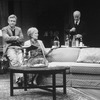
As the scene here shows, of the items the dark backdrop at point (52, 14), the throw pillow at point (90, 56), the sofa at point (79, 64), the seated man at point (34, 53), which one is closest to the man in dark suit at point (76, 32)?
the sofa at point (79, 64)

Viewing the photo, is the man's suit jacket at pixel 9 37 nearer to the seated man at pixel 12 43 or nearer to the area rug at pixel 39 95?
the seated man at pixel 12 43

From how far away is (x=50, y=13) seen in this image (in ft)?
35.0

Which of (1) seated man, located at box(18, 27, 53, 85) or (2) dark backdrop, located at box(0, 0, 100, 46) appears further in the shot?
(2) dark backdrop, located at box(0, 0, 100, 46)

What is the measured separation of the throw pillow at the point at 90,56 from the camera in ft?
19.2

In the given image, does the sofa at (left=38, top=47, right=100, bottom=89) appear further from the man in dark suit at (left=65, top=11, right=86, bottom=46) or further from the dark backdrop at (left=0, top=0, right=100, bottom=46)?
the dark backdrop at (left=0, top=0, right=100, bottom=46)

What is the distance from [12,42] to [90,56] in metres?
1.59

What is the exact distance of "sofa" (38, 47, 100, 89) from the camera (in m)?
5.55

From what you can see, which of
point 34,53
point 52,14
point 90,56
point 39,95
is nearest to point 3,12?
point 52,14

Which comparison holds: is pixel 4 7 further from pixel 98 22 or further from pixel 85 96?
pixel 85 96

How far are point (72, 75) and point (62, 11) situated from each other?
5.21m

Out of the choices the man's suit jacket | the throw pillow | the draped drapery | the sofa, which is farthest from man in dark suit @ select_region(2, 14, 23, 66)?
the draped drapery

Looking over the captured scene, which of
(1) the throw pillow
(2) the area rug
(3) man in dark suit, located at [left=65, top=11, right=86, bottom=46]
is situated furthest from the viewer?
(3) man in dark suit, located at [left=65, top=11, right=86, bottom=46]

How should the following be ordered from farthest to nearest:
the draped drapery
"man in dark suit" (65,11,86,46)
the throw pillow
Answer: the draped drapery, "man in dark suit" (65,11,86,46), the throw pillow

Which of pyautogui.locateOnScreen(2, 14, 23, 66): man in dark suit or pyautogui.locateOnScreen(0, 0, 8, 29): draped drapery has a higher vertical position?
pyautogui.locateOnScreen(0, 0, 8, 29): draped drapery
